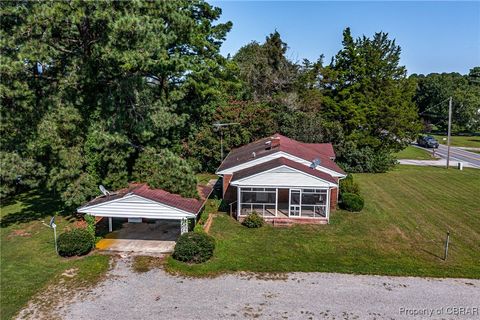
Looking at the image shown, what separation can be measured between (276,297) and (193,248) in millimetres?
4387

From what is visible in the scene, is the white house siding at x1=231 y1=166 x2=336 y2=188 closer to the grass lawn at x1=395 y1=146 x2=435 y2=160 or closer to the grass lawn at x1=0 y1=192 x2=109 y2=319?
the grass lawn at x1=0 y1=192 x2=109 y2=319

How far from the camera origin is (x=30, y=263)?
52.0ft

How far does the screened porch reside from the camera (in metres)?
21.2

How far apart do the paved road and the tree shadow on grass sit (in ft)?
138

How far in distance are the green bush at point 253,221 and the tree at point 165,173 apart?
127 inches

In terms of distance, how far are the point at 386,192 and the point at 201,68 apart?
1719 cm

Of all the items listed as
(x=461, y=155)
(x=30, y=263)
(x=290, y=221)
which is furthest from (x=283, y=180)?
(x=461, y=155)

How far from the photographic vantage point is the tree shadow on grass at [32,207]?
2250cm

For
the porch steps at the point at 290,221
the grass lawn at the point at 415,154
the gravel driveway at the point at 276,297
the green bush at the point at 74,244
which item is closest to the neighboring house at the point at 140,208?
the green bush at the point at 74,244

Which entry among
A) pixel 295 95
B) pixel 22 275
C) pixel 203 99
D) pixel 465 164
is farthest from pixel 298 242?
pixel 465 164

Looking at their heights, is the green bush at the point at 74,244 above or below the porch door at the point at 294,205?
below

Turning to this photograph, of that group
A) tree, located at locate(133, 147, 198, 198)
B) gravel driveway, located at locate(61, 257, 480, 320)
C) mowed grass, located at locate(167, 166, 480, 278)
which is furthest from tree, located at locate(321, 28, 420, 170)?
gravel driveway, located at locate(61, 257, 480, 320)

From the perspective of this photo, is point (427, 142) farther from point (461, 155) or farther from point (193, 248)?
point (193, 248)

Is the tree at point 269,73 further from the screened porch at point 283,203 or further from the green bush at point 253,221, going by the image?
the green bush at point 253,221
